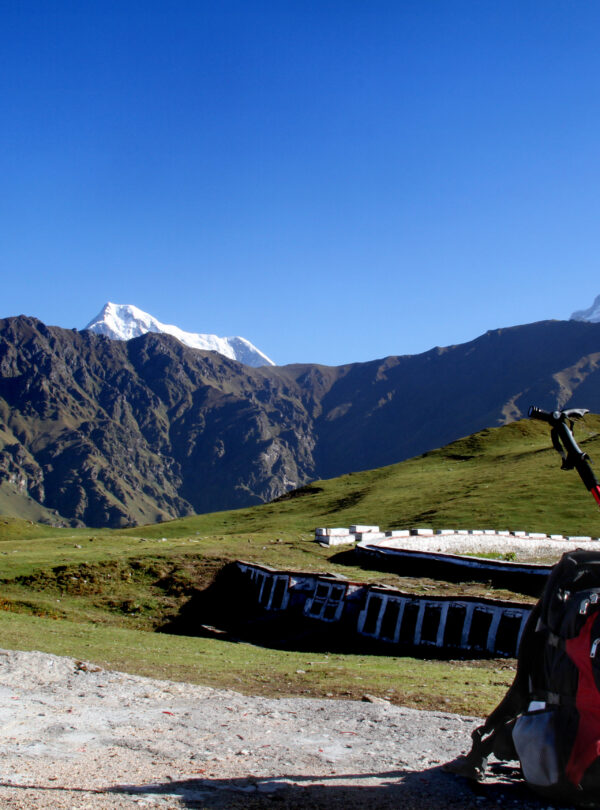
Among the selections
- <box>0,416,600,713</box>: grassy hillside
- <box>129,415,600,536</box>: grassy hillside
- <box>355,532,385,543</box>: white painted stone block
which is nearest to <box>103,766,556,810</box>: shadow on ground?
<box>0,416,600,713</box>: grassy hillside

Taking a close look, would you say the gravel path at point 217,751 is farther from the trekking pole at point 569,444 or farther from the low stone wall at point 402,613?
the low stone wall at point 402,613

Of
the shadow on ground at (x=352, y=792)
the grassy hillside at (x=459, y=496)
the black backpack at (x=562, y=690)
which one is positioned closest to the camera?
the black backpack at (x=562, y=690)

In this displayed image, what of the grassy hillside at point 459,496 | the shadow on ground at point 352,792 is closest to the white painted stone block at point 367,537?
the grassy hillside at point 459,496

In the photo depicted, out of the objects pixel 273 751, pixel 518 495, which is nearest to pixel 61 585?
pixel 273 751

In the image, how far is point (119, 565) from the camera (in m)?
34.9

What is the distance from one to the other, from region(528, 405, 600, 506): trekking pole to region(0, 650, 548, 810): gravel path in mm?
3653

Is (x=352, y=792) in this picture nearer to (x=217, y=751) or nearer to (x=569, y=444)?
(x=217, y=751)

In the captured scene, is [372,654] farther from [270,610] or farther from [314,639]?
[270,610]

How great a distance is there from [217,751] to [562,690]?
5108mm

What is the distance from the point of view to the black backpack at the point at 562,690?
24.0 ft

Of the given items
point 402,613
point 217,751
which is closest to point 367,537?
point 402,613

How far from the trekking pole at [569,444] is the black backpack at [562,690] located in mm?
15

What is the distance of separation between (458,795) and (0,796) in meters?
5.15

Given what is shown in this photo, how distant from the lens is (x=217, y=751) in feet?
33.5
